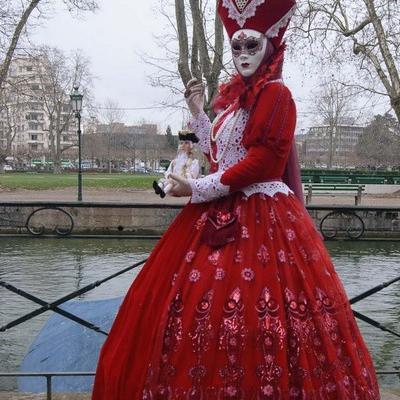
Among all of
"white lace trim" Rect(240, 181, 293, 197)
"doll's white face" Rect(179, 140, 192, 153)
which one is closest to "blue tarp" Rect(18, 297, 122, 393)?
"doll's white face" Rect(179, 140, 192, 153)

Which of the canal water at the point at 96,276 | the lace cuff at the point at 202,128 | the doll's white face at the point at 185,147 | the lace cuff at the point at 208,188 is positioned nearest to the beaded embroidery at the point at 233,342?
the lace cuff at the point at 208,188

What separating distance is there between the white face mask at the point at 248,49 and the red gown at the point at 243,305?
13 centimetres

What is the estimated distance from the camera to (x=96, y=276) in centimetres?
902

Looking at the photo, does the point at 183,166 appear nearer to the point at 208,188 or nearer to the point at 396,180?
the point at 208,188

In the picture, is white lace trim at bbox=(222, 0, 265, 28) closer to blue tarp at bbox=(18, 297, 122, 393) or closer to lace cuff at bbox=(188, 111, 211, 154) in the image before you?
lace cuff at bbox=(188, 111, 211, 154)

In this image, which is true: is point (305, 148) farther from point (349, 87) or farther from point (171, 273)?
point (171, 273)

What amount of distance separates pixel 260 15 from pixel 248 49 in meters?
0.12

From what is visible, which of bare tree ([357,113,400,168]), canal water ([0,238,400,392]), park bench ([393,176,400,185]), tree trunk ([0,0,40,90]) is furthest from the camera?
bare tree ([357,113,400,168])

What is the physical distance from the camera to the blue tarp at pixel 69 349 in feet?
15.2

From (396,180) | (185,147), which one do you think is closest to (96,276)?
(185,147)

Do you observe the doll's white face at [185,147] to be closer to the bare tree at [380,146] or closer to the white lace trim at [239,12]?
the white lace trim at [239,12]

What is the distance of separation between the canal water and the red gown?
3.51m

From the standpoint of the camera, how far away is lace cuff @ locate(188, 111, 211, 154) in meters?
2.23

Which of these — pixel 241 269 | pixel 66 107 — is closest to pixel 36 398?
pixel 241 269
